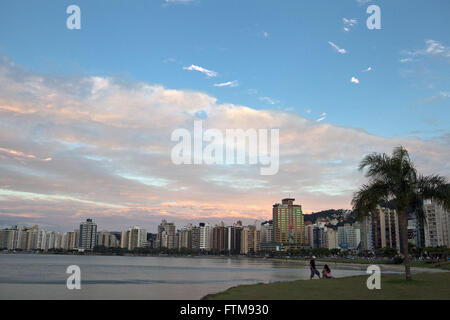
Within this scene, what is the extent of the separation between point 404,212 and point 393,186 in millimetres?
1810

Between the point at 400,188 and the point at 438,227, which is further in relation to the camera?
the point at 438,227

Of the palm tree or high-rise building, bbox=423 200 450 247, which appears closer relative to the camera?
the palm tree

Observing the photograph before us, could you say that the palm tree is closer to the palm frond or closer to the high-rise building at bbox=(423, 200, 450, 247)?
the palm frond

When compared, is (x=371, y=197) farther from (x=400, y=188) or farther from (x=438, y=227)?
(x=438, y=227)

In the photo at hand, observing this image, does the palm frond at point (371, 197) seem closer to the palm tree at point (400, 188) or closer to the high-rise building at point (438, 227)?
the palm tree at point (400, 188)

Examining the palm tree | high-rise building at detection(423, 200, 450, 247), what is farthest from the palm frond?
high-rise building at detection(423, 200, 450, 247)

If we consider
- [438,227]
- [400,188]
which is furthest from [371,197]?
[438,227]

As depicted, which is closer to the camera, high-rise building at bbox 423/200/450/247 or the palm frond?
the palm frond

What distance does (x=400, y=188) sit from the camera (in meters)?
24.8

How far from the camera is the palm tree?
80.5 ft
